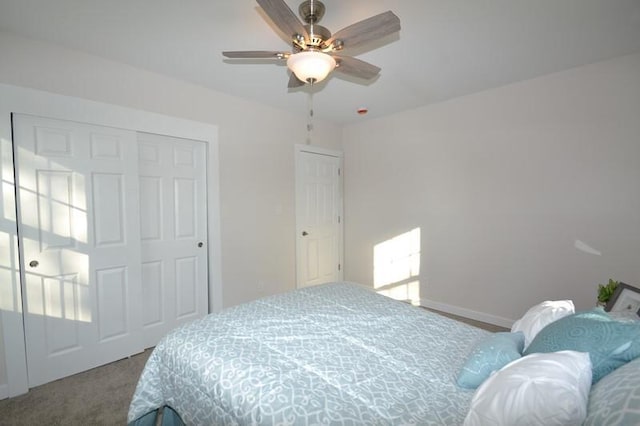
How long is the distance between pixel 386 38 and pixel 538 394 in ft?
7.17

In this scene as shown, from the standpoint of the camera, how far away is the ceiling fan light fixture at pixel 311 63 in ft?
4.89

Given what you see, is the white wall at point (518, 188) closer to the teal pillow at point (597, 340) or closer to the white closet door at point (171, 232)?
the teal pillow at point (597, 340)

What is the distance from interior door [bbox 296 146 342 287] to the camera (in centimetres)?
390

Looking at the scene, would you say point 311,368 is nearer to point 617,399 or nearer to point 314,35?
point 617,399

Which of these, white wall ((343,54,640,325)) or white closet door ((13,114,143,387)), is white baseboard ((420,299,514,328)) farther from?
white closet door ((13,114,143,387))

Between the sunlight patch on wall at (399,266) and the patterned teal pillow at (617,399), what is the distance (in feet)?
9.62

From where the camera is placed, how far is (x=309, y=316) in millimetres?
1732

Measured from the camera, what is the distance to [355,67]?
5.94ft

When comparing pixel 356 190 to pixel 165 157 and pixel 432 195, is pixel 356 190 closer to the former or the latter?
pixel 432 195

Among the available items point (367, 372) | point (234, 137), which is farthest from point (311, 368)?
point (234, 137)

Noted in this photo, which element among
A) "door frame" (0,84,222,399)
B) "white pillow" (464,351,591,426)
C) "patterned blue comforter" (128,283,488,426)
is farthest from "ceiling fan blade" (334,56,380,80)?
"door frame" (0,84,222,399)

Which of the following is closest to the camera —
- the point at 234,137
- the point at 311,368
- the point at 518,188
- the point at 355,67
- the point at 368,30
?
the point at 311,368

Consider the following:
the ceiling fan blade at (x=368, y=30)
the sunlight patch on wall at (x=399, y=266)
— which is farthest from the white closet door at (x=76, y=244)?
the sunlight patch on wall at (x=399, y=266)

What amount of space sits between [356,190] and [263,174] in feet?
4.93
